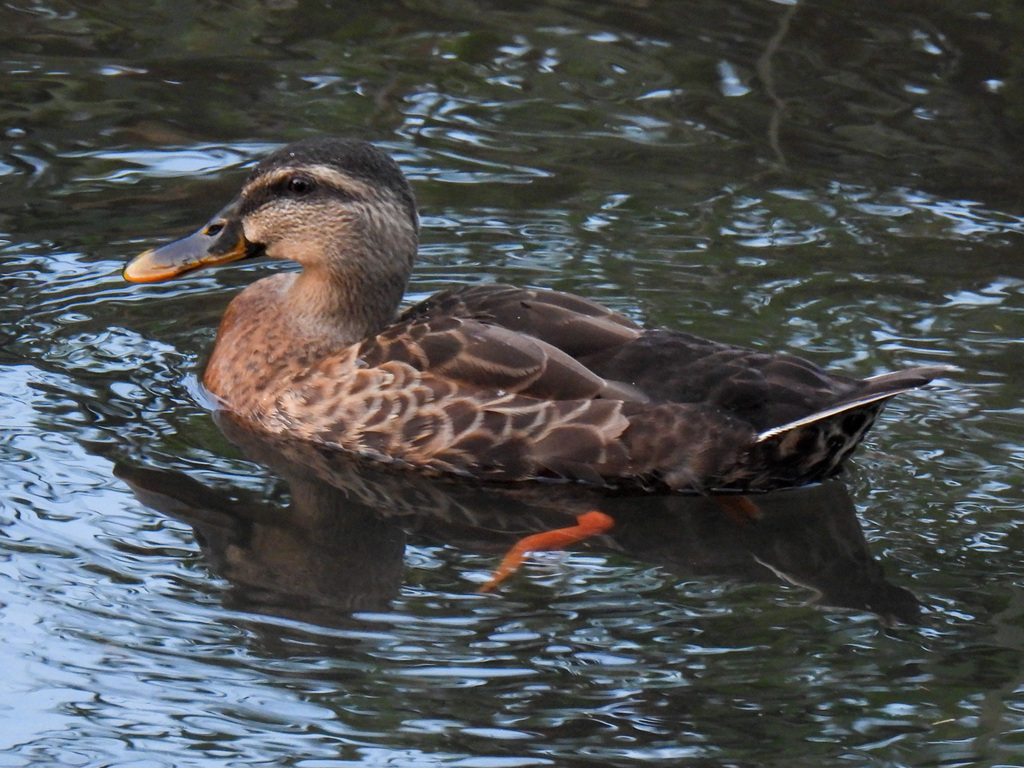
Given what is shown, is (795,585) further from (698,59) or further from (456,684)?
(698,59)

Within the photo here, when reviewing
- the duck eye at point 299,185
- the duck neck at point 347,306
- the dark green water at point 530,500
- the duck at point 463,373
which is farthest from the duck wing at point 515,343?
the duck eye at point 299,185

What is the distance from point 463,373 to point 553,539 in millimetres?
935

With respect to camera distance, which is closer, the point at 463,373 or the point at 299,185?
the point at 463,373

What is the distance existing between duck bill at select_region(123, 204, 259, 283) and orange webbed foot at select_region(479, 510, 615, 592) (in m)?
2.22

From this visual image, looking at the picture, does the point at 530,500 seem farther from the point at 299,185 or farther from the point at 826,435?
the point at 299,185

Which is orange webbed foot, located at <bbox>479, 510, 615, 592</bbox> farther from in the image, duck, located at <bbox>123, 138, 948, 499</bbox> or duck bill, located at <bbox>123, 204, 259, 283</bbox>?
duck bill, located at <bbox>123, 204, 259, 283</bbox>

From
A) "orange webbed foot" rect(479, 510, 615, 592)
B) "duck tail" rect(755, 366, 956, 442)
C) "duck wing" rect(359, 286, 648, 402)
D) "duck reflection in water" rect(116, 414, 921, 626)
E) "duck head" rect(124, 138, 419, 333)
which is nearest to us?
"duck reflection in water" rect(116, 414, 921, 626)

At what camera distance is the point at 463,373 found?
23.1 feet

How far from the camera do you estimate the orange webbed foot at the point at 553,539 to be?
6.20 meters

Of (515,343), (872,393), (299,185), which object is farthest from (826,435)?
(299,185)

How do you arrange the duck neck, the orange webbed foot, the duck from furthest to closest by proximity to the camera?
the duck neck
the duck
the orange webbed foot

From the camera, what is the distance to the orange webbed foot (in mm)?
6199

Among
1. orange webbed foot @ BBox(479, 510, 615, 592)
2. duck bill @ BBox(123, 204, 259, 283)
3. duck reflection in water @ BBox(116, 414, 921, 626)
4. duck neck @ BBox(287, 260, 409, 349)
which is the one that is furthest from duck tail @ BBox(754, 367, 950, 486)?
duck bill @ BBox(123, 204, 259, 283)

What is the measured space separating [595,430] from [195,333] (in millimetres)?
2558
